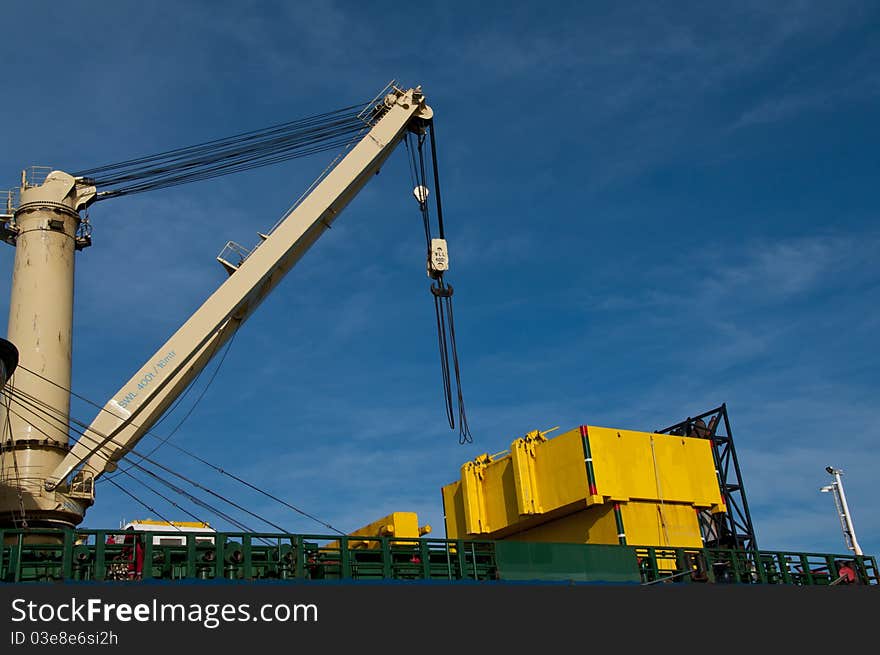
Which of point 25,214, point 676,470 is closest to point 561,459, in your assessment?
point 676,470

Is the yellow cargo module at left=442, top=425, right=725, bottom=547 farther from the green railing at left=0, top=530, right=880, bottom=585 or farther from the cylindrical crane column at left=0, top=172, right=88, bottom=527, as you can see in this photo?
the cylindrical crane column at left=0, top=172, right=88, bottom=527

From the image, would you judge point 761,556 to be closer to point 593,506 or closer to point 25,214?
point 593,506

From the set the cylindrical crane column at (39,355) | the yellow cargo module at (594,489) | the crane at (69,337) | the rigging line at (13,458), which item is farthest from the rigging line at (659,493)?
the rigging line at (13,458)

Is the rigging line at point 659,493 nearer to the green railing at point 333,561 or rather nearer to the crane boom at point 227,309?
the green railing at point 333,561

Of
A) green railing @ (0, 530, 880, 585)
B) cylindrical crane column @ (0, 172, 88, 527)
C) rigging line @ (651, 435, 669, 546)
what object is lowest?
green railing @ (0, 530, 880, 585)

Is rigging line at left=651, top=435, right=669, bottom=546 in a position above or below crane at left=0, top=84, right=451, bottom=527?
below

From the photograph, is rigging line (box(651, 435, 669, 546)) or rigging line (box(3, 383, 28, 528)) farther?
rigging line (box(651, 435, 669, 546))

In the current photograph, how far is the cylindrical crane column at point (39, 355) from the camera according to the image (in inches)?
1037

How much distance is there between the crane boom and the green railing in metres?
2.79

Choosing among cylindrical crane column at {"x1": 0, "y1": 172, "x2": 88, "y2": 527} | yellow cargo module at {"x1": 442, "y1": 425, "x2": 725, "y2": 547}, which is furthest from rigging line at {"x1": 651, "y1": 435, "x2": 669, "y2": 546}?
cylindrical crane column at {"x1": 0, "y1": 172, "x2": 88, "y2": 527}

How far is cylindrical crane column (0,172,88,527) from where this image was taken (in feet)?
86.4

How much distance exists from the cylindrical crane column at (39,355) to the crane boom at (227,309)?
2.31ft

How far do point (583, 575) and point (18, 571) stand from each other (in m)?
13.9

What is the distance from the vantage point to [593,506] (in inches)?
1172
